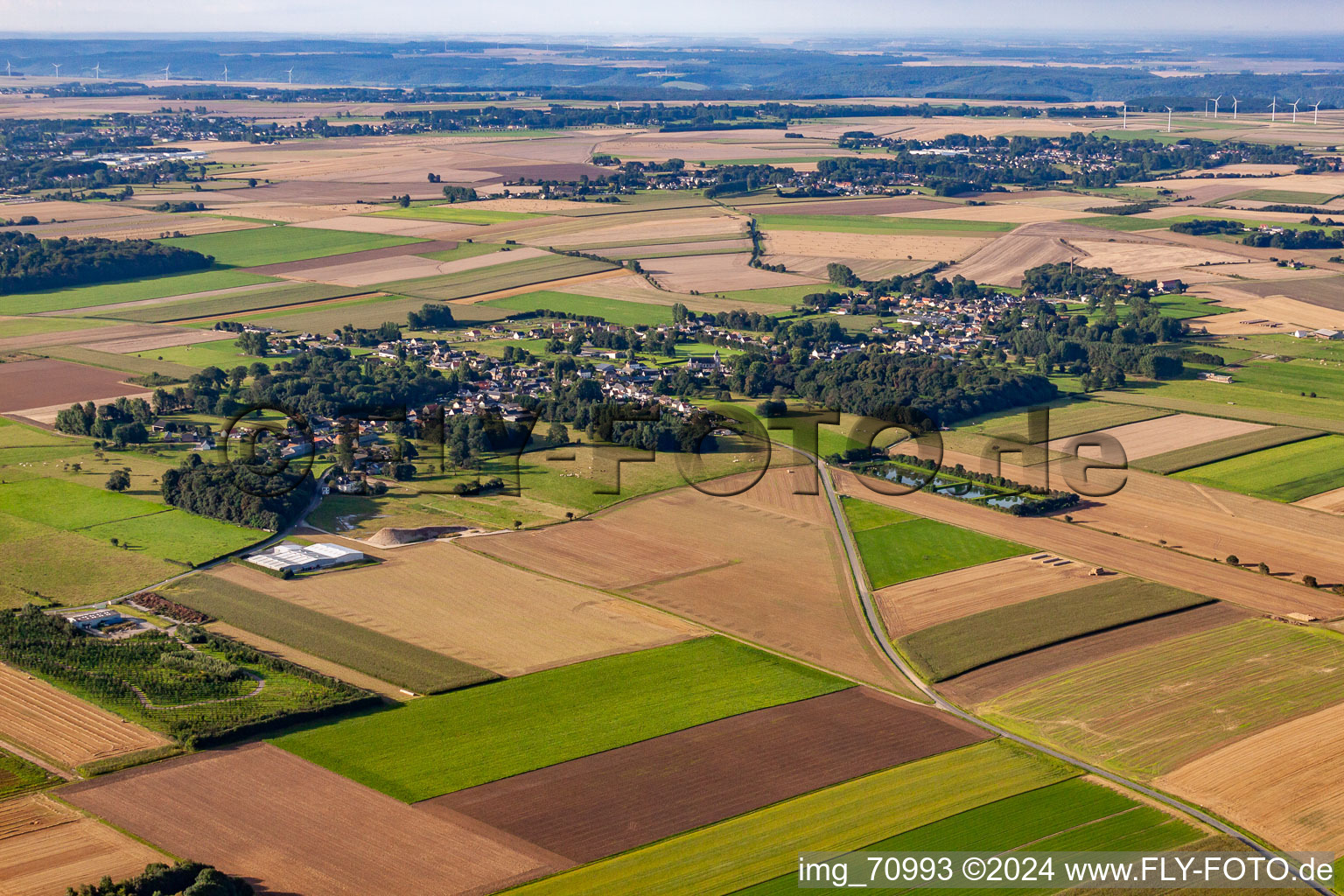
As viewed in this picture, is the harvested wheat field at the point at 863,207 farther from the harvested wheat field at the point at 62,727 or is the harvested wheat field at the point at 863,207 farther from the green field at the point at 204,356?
the harvested wheat field at the point at 62,727

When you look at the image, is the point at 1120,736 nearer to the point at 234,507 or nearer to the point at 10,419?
the point at 234,507

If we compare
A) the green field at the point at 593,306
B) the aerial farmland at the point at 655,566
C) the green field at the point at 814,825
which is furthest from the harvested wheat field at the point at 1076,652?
the green field at the point at 593,306

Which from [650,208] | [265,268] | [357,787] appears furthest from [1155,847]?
[650,208]

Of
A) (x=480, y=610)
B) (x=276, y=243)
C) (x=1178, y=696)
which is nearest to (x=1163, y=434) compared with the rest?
(x=1178, y=696)

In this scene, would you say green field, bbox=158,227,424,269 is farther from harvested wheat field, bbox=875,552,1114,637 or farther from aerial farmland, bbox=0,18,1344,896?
harvested wheat field, bbox=875,552,1114,637

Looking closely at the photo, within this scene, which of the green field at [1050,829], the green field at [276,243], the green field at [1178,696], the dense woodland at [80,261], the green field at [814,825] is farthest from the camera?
the green field at [276,243]

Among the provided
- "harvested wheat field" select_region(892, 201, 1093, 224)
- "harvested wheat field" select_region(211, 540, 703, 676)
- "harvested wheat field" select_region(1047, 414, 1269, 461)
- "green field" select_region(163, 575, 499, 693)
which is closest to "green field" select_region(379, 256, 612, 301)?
"harvested wheat field" select_region(892, 201, 1093, 224)

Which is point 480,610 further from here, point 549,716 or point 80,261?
point 80,261
